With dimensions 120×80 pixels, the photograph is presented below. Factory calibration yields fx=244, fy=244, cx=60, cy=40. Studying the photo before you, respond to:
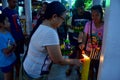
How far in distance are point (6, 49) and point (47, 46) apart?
1.56 m

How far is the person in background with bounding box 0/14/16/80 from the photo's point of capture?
373 centimetres

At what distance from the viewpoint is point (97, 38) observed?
3982mm

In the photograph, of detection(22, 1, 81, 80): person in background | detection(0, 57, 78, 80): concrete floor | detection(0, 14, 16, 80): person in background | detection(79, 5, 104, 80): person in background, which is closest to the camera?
detection(22, 1, 81, 80): person in background

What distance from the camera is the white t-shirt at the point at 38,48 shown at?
7.61 feet

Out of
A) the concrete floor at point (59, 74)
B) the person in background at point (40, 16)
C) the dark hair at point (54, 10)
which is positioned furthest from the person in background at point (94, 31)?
the dark hair at point (54, 10)

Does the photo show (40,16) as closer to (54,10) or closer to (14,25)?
(54,10)

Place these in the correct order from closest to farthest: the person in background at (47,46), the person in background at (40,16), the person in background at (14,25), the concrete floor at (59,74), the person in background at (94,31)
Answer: the person in background at (47,46) < the person in background at (40,16) < the person in background at (94,31) < the person in background at (14,25) < the concrete floor at (59,74)

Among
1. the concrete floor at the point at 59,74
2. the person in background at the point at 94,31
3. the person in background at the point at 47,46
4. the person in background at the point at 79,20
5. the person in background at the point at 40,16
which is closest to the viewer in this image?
the person in background at the point at 47,46

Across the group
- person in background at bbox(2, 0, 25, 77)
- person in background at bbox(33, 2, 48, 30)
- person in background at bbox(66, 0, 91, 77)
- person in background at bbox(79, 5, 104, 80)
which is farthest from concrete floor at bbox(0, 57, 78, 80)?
person in background at bbox(79, 5, 104, 80)

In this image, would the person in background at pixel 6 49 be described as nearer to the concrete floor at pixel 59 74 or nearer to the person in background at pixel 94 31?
the person in background at pixel 94 31

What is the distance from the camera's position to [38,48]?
7.87ft

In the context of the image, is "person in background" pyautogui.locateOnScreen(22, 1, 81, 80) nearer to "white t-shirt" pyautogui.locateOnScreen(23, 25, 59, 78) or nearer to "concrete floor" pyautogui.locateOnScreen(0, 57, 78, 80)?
"white t-shirt" pyautogui.locateOnScreen(23, 25, 59, 78)

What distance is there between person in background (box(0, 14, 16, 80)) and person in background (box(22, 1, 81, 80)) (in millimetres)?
1248

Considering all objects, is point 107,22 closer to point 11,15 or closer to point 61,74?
point 11,15
